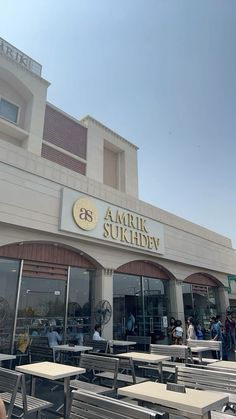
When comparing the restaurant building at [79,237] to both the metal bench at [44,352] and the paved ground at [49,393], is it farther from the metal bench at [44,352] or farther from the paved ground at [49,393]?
the metal bench at [44,352]

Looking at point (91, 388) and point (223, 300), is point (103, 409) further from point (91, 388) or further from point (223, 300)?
point (223, 300)

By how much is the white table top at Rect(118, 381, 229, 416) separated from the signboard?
6492 millimetres

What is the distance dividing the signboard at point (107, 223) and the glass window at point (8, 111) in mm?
6229

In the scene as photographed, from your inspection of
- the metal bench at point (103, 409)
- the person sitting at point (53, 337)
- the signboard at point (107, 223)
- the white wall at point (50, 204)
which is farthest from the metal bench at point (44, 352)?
the signboard at point (107, 223)

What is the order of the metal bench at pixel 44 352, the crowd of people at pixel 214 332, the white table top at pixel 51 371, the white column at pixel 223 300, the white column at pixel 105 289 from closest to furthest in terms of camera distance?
1. the white table top at pixel 51 371
2. the metal bench at pixel 44 352
3. the white column at pixel 105 289
4. the crowd of people at pixel 214 332
5. the white column at pixel 223 300

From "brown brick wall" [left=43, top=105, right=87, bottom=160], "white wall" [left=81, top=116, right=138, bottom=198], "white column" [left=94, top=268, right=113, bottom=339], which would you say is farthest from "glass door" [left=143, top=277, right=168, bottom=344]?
"brown brick wall" [left=43, top=105, right=87, bottom=160]

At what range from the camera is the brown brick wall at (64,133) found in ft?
47.6

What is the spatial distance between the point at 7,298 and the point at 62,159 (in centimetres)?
807

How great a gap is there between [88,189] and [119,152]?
784cm

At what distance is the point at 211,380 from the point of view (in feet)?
14.0

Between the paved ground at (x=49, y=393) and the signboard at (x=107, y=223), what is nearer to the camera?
the paved ground at (x=49, y=393)

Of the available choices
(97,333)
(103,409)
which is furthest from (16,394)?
(97,333)

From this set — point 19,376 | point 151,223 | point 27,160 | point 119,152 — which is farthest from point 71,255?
point 119,152

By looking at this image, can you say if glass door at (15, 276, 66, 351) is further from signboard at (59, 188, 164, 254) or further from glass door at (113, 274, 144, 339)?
glass door at (113, 274, 144, 339)
